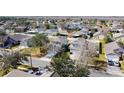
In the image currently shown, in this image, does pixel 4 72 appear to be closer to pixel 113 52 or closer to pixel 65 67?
pixel 65 67

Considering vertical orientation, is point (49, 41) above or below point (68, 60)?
above

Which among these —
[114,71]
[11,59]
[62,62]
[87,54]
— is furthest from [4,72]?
[114,71]

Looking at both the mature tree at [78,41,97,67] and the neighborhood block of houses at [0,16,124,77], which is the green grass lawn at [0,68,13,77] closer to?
the neighborhood block of houses at [0,16,124,77]

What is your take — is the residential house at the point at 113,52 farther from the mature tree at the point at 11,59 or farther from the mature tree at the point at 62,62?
the mature tree at the point at 11,59

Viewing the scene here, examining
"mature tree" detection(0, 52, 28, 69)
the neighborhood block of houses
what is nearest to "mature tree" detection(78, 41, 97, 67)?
the neighborhood block of houses

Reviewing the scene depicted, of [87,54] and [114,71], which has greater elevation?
[87,54]
